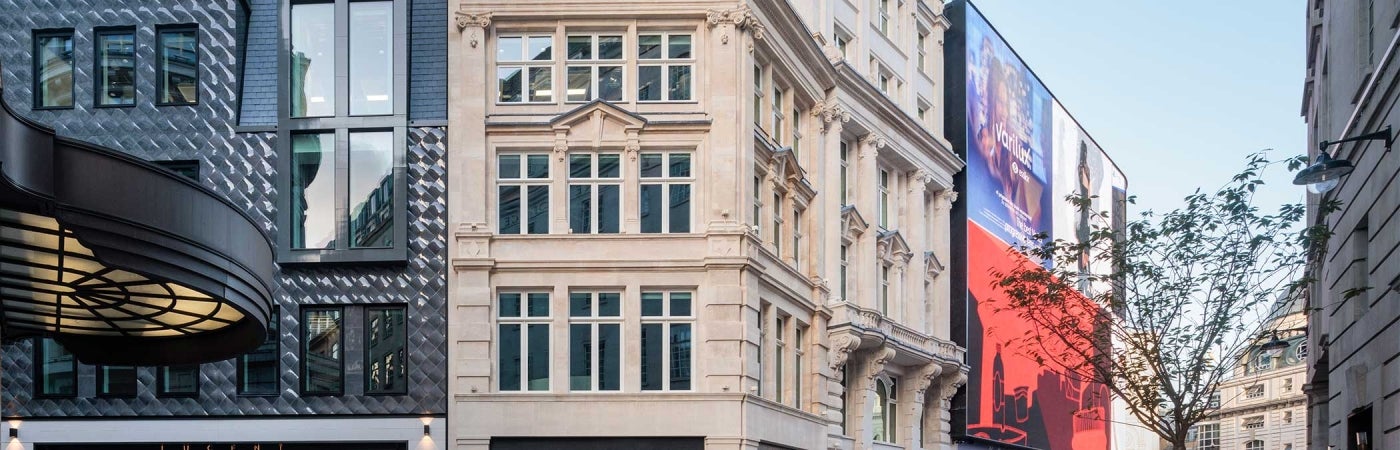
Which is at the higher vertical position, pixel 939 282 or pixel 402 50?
pixel 402 50

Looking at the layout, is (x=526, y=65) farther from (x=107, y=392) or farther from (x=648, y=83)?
(x=107, y=392)

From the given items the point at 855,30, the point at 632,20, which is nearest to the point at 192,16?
the point at 632,20

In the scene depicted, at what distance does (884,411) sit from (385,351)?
20.9 metres

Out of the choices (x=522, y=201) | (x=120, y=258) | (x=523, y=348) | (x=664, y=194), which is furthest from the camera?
(x=664, y=194)

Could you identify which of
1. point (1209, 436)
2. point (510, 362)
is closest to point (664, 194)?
point (510, 362)

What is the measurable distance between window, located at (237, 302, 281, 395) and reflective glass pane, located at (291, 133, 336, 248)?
6.78 ft

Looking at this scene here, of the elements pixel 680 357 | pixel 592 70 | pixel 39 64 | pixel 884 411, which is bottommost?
pixel 884 411

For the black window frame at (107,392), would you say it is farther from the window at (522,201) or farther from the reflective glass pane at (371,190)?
the window at (522,201)

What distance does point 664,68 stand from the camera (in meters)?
37.5

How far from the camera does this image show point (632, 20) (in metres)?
37.3

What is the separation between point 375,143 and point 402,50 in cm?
235

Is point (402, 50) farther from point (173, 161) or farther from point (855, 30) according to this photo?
point (855, 30)

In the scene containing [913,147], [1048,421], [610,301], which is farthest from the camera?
[1048,421]

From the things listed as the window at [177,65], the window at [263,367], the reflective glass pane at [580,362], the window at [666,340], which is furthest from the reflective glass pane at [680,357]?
the window at [177,65]
